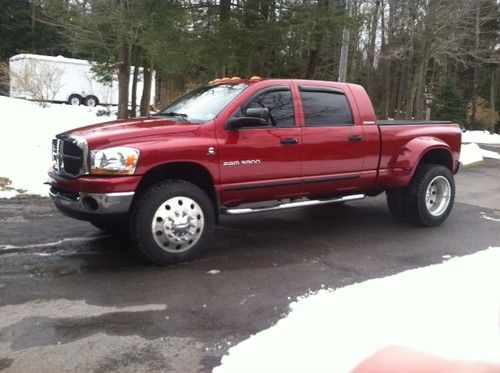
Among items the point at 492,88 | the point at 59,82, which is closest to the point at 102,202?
the point at 59,82

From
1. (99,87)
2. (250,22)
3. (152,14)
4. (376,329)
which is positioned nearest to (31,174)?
(152,14)

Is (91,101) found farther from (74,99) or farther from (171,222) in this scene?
(171,222)

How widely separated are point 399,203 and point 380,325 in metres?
3.75

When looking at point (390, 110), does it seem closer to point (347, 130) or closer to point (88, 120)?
point (88, 120)

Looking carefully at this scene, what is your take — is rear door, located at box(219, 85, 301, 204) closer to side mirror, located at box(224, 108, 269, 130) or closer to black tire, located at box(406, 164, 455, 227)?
side mirror, located at box(224, 108, 269, 130)

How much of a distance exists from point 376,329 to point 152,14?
890 centimetres

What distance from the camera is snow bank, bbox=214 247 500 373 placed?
3.45m

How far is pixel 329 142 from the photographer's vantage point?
623 cm

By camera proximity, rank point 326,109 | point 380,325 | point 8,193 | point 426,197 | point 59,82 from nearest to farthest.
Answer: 1. point 380,325
2. point 326,109
3. point 426,197
4. point 8,193
5. point 59,82

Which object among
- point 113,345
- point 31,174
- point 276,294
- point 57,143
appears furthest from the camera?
point 31,174

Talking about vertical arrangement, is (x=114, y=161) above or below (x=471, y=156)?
above

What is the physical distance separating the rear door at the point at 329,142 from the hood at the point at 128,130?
4.76 ft

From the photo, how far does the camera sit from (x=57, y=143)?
5570mm

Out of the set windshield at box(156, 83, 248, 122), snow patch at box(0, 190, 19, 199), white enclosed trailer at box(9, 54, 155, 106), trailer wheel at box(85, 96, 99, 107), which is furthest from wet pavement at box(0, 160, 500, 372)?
trailer wheel at box(85, 96, 99, 107)
